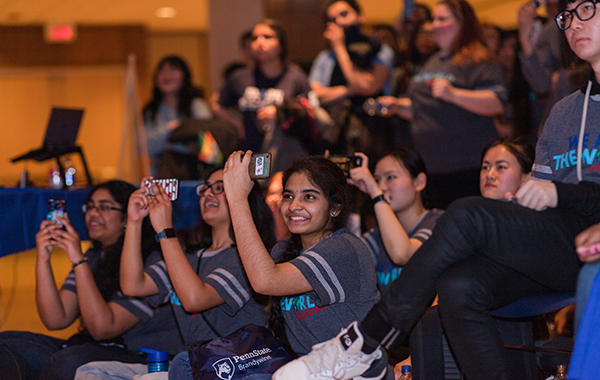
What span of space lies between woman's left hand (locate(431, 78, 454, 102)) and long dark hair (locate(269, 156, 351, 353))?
1.22 m

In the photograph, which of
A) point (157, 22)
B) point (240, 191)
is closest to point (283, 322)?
point (240, 191)

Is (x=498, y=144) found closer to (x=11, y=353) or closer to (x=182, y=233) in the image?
(x=182, y=233)

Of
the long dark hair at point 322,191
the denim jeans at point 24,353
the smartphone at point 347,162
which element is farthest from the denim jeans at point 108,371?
the smartphone at point 347,162

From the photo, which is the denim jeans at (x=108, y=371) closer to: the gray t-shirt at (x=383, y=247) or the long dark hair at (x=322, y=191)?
the long dark hair at (x=322, y=191)

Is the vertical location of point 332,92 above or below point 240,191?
above

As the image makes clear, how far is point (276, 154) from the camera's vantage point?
374 centimetres

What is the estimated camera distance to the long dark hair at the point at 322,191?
2.01 metres

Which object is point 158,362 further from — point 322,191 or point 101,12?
point 101,12

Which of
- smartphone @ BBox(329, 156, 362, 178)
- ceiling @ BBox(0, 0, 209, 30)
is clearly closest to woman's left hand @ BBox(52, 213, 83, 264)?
smartphone @ BBox(329, 156, 362, 178)

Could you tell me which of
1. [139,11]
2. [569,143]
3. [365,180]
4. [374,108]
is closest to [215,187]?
[365,180]

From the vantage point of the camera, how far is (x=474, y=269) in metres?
1.59

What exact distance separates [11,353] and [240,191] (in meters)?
1.26

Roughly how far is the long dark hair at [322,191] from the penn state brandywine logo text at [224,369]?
0.24m

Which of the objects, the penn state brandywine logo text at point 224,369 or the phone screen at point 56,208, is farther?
the phone screen at point 56,208
